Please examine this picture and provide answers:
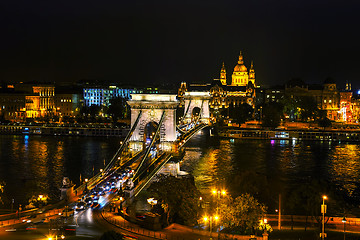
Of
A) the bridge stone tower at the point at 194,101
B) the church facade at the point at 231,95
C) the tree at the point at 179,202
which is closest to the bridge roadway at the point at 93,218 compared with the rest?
the tree at the point at 179,202

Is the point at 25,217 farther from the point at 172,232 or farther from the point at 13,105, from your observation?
the point at 13,105

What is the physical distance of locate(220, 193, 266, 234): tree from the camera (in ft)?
55.0

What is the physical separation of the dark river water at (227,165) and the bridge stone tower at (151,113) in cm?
320

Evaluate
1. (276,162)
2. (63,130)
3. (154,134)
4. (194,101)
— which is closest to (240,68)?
(194,101)

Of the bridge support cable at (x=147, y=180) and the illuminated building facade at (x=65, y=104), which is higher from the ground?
the illuminated building facade at (x=65, y=104)

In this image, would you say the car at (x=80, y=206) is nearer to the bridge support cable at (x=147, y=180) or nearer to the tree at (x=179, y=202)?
the tree at (x=179, y=202)

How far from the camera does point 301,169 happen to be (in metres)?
35.5

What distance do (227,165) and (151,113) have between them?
7.62 metres

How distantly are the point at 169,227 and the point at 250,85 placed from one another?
7968 centimetres

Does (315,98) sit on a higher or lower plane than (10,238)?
higher

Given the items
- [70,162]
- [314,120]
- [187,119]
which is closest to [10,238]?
[70,162]

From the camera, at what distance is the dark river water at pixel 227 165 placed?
2412cm

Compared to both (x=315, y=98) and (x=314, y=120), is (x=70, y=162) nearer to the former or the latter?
(x=314, y=120)

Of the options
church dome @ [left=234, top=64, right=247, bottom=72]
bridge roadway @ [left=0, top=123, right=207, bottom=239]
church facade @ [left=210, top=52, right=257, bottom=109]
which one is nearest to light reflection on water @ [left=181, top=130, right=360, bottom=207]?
bridge roadway @ [left=0, top=123, right=207, bottom=239]
